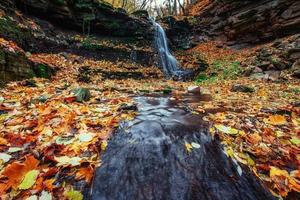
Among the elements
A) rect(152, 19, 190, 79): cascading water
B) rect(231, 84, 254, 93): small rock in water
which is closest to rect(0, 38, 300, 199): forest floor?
rect(231, 84, 254, 93): small rock in water

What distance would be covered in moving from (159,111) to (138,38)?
438 inches

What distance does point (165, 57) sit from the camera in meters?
14.2

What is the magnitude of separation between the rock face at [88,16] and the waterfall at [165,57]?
85 centimetres

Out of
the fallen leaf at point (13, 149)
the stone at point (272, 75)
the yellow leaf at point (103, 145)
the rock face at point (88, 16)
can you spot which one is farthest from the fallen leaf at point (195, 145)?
the rock face at point (88, 16)

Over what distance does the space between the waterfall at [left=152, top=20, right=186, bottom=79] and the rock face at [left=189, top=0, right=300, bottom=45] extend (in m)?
3.26

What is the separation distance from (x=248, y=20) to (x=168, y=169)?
14.5 metres

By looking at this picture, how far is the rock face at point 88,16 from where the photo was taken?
37.9 feet

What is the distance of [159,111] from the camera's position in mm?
4422

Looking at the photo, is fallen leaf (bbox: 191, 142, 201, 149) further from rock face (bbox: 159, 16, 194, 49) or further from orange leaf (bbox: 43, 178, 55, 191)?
rock face (bbox: 159, 16, 194, 49)

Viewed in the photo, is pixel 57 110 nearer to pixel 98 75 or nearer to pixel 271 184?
pixel 271 184

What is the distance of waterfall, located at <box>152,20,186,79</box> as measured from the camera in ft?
42.3

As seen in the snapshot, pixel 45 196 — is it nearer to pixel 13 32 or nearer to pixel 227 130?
pixel 227 130

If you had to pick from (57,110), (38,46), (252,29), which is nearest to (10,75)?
(57,110)

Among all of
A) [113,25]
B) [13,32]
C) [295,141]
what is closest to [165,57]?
[113,25]
